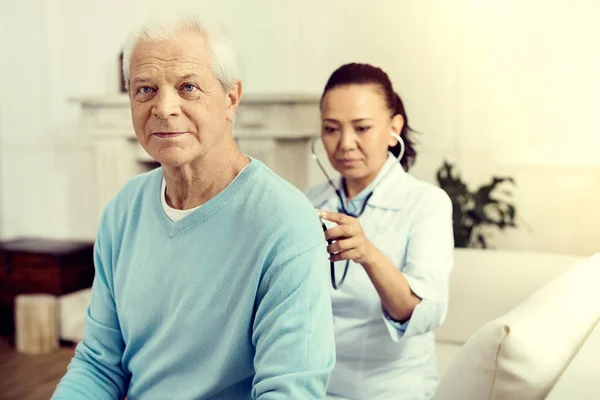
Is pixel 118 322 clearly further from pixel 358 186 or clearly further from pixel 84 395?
pixel 358 186

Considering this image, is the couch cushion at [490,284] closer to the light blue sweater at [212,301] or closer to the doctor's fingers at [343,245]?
the doctor's fingers at [343,245]

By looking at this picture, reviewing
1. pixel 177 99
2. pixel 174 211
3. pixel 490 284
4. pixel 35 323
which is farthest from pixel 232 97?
pixel 35 323

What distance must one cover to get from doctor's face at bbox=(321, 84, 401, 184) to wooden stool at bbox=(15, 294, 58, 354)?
6.65ft

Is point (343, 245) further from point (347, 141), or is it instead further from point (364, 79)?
point (364, 79)

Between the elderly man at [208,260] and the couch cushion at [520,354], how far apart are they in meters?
0.24

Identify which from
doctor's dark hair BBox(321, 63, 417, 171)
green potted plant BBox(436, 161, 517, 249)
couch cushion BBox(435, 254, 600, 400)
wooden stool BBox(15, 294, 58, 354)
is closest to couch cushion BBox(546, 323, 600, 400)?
couch cushion BBox(435, 254, 600, 400)

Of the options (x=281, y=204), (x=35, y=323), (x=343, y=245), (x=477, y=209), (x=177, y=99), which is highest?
(x=177, y=99)

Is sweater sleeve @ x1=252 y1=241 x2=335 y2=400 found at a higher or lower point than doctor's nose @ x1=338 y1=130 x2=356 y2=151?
lower

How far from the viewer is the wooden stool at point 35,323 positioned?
3039mm

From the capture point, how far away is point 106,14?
361 cm

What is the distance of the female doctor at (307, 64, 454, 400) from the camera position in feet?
4.46

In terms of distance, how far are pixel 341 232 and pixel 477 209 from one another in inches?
69.5

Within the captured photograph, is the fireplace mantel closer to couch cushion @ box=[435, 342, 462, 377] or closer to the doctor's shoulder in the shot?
couch cushion @ box=[435, 342, 462, 377]

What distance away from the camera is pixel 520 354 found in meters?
0.94
